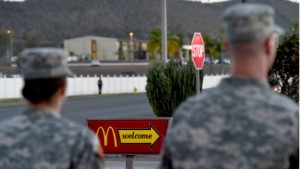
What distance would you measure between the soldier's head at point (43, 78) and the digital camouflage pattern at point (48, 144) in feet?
0.27

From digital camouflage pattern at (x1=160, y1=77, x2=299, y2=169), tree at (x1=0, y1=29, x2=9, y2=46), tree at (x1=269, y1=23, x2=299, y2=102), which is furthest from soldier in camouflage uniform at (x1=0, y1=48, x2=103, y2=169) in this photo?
tree at (x1=0, y1=29, x2=9, y2=46)

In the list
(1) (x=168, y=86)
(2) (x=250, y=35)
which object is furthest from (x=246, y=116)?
(1) (x=168, y=86)

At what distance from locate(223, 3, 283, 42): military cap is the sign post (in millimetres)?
12477

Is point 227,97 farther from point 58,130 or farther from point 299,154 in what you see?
point 58,130

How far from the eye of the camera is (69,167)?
472cm

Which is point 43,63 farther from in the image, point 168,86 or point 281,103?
point 168,86

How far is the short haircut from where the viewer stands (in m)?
4.77

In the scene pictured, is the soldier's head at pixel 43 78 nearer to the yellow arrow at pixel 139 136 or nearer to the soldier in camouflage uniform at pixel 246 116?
the soldier in camouflage uniform at pixel 246 116

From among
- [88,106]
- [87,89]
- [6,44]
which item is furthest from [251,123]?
[6,44]

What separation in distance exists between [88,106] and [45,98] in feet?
158

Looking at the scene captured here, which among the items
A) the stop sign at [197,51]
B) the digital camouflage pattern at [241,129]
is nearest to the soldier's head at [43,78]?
the digital camouflage pattern at [241,129]

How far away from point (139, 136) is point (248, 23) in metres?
12.7

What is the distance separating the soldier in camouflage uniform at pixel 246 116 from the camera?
4324mm

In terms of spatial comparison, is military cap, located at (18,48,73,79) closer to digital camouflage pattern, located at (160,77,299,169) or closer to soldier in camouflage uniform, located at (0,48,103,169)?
soldier in camouflage uniform, located at (0,48,103,169)
